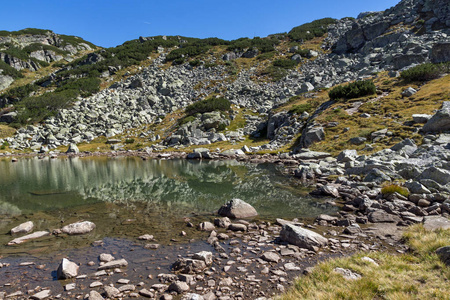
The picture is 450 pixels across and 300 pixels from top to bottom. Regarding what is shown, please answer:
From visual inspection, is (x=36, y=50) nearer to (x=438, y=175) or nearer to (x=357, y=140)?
(x=357, y=140)

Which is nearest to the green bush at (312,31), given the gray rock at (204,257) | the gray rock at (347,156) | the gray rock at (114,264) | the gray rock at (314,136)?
the gray rock at (314,136)

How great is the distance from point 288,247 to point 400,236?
15.4ft

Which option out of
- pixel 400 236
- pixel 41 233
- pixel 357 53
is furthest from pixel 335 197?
pixel 357 53

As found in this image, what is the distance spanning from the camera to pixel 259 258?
8484 millimetres

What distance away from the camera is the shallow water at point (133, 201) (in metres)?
11.7

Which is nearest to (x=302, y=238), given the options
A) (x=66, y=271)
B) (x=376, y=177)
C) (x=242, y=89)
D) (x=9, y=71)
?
(x=66, y=271)

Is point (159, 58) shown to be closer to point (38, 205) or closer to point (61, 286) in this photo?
point (38, 205)

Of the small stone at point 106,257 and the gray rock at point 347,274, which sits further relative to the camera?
the small stone at point 106,257

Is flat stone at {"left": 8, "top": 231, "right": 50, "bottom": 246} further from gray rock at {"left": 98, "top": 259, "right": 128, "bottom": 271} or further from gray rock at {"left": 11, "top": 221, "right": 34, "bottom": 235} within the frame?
gray rock at {"left": 98, "top": 259, "right": 128, "bottom": 271}

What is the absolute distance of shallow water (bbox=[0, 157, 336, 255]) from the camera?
11.7m

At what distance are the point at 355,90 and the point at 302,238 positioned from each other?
137 ft

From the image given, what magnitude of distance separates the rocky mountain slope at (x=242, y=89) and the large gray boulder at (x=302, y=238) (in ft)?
76.8

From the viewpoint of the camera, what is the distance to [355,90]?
43.2m

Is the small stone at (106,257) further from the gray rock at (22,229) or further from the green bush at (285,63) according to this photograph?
the green bush at (285,63)
